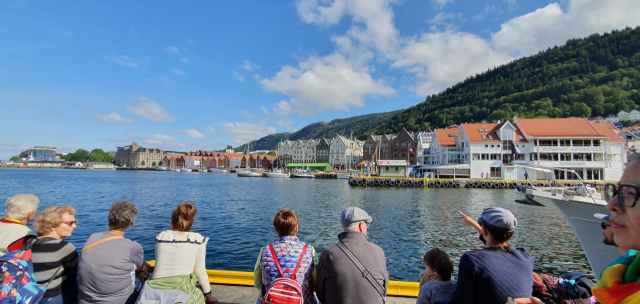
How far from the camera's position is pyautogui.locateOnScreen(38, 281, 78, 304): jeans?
3545mm

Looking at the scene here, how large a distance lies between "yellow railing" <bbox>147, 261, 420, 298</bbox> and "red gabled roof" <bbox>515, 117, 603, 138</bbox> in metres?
59.0

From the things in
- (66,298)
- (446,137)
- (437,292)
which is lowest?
(66,298)

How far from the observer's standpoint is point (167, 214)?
2092 cm

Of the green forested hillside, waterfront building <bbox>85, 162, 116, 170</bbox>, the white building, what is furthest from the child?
waterfront building <bbox>85, 162, 116, 170</bbox>

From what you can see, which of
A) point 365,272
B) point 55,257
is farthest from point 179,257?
point 365,272

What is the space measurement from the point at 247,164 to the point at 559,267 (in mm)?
136703

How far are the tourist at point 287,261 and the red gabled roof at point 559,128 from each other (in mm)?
61269

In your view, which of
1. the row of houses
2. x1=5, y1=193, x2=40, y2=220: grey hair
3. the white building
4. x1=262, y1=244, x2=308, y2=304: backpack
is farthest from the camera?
the row of houses

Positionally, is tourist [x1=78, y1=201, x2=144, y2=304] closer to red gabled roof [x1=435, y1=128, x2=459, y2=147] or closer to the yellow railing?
the yellow railing

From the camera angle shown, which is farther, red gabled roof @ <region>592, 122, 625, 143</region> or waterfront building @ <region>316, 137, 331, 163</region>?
waterfront building @ <region>316, 137, 331, 163</region>

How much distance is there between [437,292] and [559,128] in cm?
6372

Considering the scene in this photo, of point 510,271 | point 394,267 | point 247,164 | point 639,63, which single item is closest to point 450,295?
point 510,271

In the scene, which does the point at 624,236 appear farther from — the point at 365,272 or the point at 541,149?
the point at 541,149

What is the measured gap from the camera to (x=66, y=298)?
146 inches
